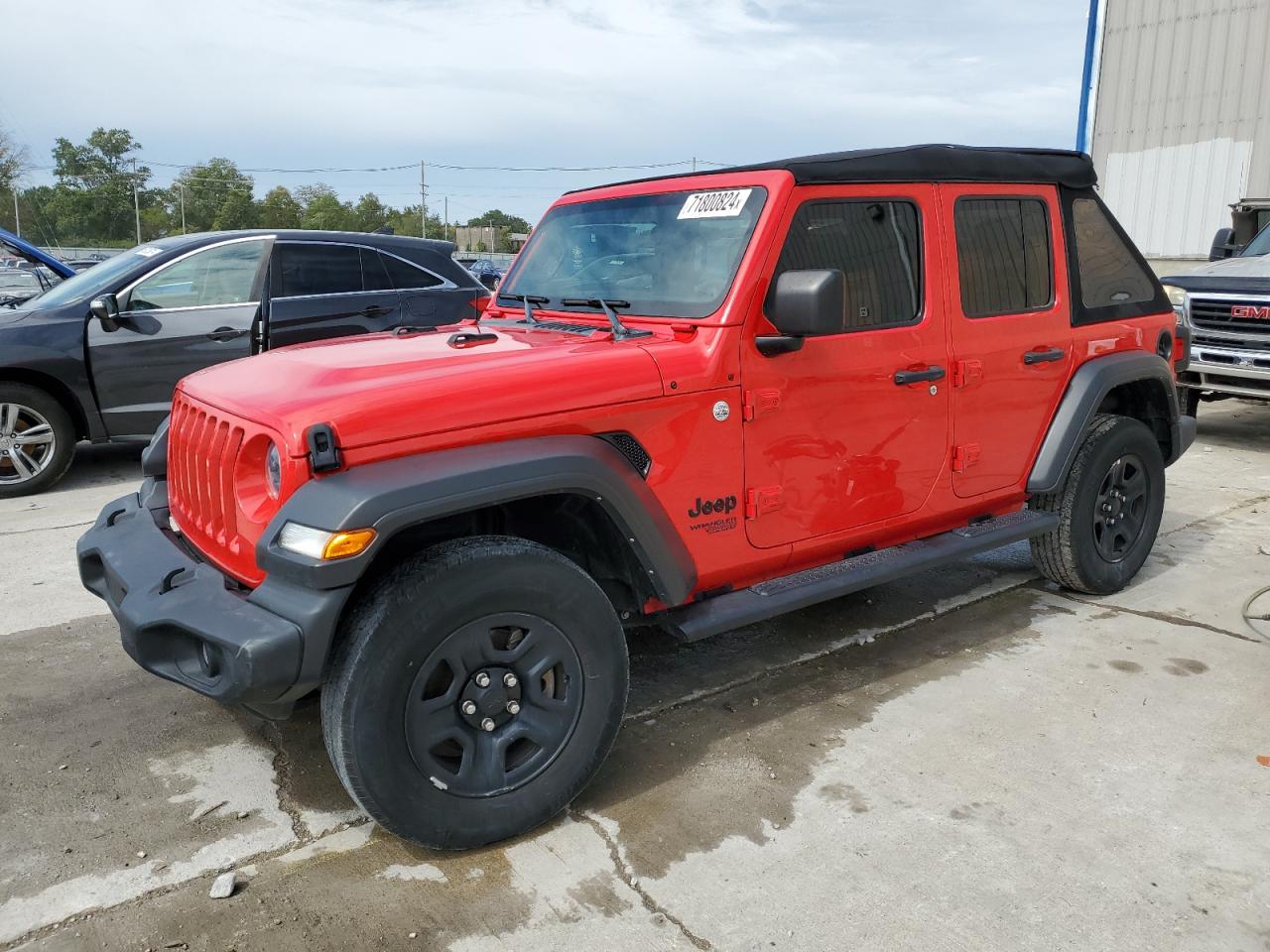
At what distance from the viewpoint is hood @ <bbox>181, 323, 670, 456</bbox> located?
254 cm

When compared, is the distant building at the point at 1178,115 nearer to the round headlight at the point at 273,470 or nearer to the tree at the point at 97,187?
the round headlight at the point at 273,470

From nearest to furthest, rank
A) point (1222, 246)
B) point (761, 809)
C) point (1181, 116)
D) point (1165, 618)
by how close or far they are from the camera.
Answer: point (761, 809)
point (1165, 618)
point (1222, 246)
point (1181, 116)

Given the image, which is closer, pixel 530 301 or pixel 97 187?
pixel 530 301

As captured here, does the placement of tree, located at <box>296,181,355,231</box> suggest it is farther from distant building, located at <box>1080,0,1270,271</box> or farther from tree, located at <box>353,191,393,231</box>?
distant building, located at <box>1080,0,1270,271</box>

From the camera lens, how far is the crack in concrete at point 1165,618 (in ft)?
14.1

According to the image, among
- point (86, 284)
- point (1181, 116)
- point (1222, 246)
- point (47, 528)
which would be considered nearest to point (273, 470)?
point (47, 528)

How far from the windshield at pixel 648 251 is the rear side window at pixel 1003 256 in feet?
3.48

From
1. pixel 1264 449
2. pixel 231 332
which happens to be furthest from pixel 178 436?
pixel 1264 449

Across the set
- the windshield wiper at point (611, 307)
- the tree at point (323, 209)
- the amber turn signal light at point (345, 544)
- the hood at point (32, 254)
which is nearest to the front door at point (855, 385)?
the windshield wiper at point (611, 307)

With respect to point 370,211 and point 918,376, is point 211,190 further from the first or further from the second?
point 918,376

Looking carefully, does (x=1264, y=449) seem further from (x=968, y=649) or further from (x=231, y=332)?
(x=231, y=332)

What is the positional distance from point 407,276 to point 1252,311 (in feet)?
22.3

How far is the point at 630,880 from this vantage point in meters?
2.64

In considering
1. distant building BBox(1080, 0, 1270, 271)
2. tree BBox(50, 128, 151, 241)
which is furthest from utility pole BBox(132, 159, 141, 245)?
distant building BBox(1080, 0, 1270, 271)
